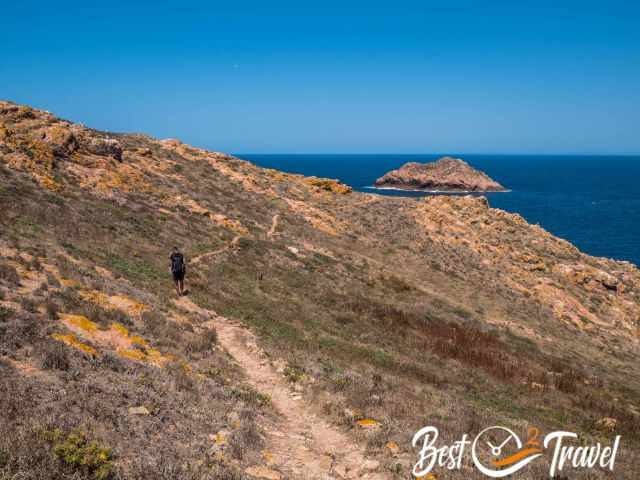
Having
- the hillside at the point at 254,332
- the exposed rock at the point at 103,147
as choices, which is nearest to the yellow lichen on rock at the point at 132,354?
the hillside at the point at 254,332

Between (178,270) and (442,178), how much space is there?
13690 centimetres

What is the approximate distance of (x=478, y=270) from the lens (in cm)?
4359

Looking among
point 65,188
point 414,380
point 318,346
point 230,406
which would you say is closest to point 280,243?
point 65,188

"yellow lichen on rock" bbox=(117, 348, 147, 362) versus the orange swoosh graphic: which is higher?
"yellow lichen on rock" bbox=(117, 348, 147, 362)

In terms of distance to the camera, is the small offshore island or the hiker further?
the small offshore island

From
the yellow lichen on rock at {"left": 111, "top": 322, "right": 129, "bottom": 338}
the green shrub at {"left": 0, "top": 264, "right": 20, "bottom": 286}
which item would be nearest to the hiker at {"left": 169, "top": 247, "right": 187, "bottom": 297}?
the green shrub at {"left": 0, "top": 264, "right": 20, "bottom": 286}

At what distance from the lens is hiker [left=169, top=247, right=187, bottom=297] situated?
19156mm

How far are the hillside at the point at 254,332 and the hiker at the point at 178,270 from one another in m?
0.75

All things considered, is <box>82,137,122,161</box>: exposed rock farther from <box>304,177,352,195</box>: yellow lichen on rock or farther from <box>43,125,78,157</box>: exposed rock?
<box>304,177,352,195</box>: yellow lichen on rock

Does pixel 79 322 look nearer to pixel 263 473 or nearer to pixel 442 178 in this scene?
pixel 263 473

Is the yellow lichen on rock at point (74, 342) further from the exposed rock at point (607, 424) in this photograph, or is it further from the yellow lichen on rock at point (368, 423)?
the exposed rock at point (607, 424)

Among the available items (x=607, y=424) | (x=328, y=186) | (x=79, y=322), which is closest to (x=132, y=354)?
(x=79, y=322)

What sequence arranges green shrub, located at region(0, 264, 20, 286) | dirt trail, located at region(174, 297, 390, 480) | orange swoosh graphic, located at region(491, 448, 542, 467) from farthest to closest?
1. green shrub, located at region(0, 264, 20, 286)
2. orange swoosh graphic, located at region(491, 448, 542, 467)
3. dirt trail, located at region(174, 297, 390, 480)

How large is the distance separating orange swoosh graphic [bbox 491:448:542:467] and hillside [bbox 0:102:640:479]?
0.51 meters
